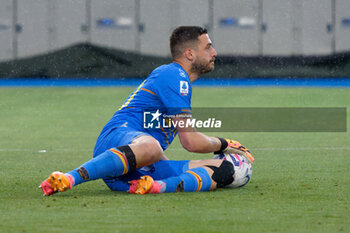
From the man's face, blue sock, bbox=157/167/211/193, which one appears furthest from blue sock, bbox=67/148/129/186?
the man's face

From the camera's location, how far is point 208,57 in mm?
5426

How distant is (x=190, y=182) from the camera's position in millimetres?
5129

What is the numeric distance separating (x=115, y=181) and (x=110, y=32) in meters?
17.5

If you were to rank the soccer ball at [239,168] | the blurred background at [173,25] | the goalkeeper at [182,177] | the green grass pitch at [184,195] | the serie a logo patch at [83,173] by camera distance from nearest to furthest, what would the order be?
the green grass pitch at [184,195] < the serie a logo patch at [83,173] < the goalkeeper at [182,177] < the soccer ball at [239,168] < the blurred background at [173,25]

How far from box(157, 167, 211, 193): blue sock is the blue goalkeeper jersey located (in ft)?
1.23

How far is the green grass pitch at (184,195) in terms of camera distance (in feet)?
13.1

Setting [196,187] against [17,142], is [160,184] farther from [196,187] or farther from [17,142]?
[17,142]


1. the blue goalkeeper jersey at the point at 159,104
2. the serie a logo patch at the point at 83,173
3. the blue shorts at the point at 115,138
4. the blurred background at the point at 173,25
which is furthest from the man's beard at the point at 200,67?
the blurred background at the point at 173,25

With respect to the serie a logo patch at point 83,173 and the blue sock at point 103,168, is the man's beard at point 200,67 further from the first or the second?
the serie a logo patch at point 83,173

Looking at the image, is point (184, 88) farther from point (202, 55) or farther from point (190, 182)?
point (190, 182)

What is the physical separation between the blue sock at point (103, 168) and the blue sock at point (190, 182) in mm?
336

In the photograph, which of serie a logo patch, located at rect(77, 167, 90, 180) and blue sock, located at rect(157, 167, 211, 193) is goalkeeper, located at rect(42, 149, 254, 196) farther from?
serie a logo patch, located at rect(77, 167, 90, 180)

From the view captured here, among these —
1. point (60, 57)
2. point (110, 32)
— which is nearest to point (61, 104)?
point (60, 57)

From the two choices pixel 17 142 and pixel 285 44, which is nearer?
pixel 17 142
